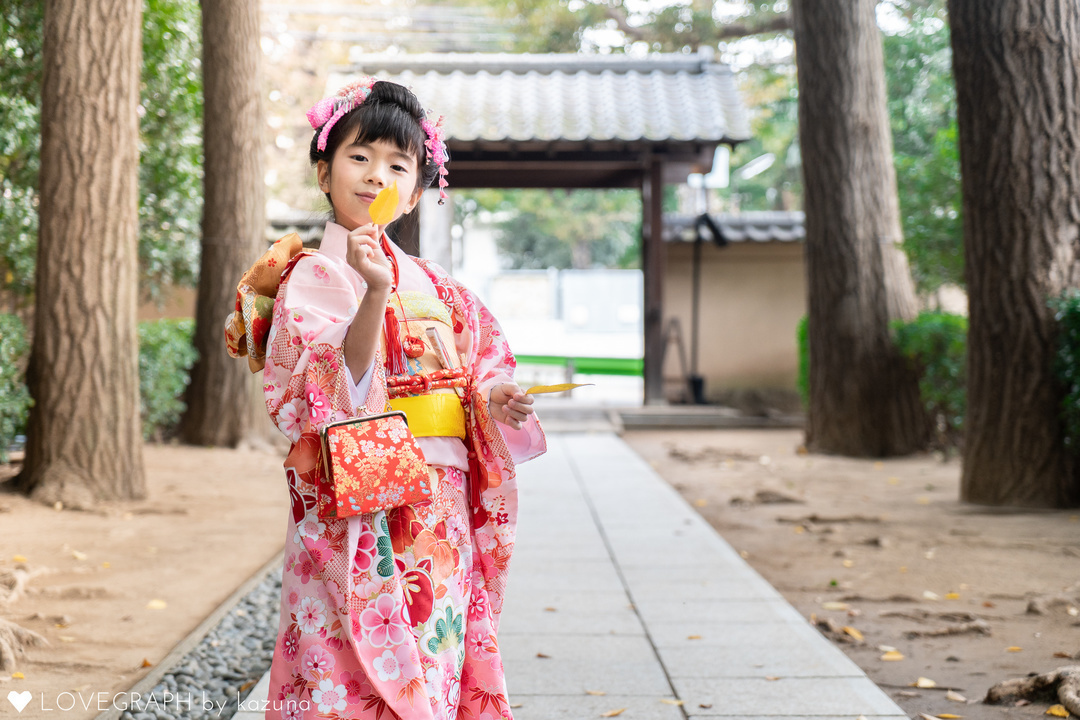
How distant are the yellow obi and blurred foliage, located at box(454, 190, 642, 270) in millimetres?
22266

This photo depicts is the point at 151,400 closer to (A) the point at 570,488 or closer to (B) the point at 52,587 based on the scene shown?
(A) the point at 570,488

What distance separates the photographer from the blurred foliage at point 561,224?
26031 millimetres

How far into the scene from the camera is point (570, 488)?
6.67 meters

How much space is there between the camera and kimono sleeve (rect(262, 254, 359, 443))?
175 centimetres

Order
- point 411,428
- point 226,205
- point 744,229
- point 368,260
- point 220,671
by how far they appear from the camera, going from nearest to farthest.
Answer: point 368,260, point 411,428, point 220,671, point 226,205, point 744,229

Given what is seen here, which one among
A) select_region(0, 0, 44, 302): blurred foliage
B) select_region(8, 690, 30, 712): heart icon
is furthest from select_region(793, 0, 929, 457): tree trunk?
select_region(8, 690, 30, 712): heart icon

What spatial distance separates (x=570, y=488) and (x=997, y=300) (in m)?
3.01

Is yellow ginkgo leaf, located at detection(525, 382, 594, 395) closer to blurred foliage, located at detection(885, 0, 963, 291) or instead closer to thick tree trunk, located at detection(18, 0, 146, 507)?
thick tree trunk, located at detection(18, 0, 146, 507)

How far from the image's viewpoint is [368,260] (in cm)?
166

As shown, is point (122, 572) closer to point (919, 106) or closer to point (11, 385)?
point (11, 385)

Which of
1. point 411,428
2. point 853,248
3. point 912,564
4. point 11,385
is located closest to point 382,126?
point 411,428

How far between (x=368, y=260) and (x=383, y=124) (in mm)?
399

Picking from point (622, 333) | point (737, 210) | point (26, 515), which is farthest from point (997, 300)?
point (737, 210)

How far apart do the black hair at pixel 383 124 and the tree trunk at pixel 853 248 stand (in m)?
6.88
